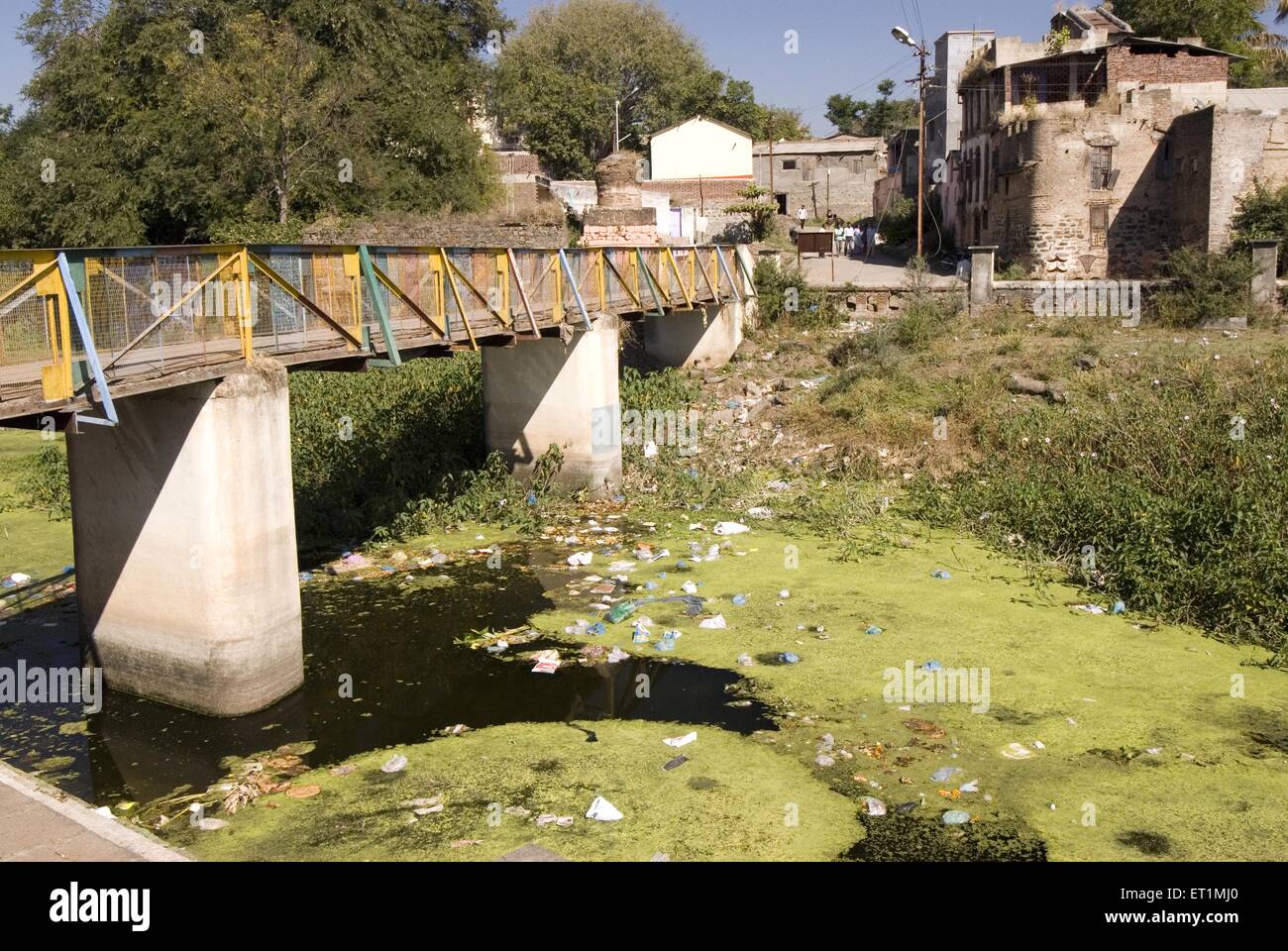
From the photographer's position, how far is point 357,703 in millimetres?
8938

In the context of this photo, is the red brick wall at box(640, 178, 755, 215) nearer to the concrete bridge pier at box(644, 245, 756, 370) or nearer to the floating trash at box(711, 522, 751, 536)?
the concrete bridge pier at box(644, 245, 756, 370)

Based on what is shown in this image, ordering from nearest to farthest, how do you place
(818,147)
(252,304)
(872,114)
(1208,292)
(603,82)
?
(252,304), (1208,292), (818,147), (603,82), (872,114)

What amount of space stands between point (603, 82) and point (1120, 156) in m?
28.7

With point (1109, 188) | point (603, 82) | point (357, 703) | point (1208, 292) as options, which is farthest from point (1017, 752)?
point (603, 82)

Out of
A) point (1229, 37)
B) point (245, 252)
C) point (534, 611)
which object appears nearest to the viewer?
point (245, 252)

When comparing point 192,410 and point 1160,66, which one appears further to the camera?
point 1160,66

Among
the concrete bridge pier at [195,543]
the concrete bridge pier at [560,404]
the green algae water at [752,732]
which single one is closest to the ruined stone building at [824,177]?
the concrete bridge pier at [560,404]

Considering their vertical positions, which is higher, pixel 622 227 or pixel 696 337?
pixel 622 227

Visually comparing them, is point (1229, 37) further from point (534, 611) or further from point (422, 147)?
point (534, 611)

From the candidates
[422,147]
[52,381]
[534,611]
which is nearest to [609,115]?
[422,147]

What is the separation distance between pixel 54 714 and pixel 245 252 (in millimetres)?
3693

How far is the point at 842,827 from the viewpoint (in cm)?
686

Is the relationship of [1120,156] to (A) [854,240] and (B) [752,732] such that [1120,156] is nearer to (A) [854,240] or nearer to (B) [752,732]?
(A) [854,240]

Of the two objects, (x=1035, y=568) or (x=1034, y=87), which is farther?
(x=1034, y=87)
